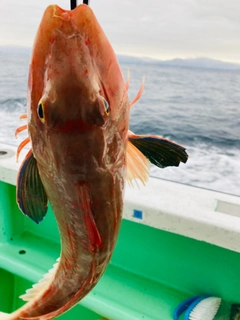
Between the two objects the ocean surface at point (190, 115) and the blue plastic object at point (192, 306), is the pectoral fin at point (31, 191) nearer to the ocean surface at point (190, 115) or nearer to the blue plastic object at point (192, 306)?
the blue plastic object at point (192, 306)

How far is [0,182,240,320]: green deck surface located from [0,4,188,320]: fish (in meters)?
1.25

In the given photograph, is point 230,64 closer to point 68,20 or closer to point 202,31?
point 202,31

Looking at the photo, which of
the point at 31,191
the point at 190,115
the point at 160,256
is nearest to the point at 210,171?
the point at 160,256

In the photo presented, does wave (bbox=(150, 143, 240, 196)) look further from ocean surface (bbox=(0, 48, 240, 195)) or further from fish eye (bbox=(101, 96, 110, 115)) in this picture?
A: fish eye (bbox=(101, 96, 110, 115))

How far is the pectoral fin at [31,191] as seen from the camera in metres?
0.99

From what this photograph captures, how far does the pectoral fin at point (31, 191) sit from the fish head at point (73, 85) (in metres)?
0.12

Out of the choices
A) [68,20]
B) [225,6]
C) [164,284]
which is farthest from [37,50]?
[225,6]

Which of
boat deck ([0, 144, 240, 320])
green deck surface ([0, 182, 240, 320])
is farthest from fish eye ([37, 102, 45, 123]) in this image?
green deck surface ([0, 182, 240, 320])

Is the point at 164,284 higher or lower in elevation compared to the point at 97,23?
lower

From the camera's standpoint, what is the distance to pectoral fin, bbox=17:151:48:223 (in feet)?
3.24

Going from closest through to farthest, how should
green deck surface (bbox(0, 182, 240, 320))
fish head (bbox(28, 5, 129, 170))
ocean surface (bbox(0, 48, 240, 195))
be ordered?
fish head (bbox(28, 5, 129, 170)) → green deck surface (bbox(0, 182, 240, 320)) → ocean surface (bbox(0, 48, 240, 195))

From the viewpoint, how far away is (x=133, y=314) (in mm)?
2203

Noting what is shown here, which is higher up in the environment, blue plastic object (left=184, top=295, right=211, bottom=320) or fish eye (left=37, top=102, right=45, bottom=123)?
fish eye (left=37, top=102, right=45, bottom=123)

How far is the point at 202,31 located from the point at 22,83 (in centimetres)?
697
